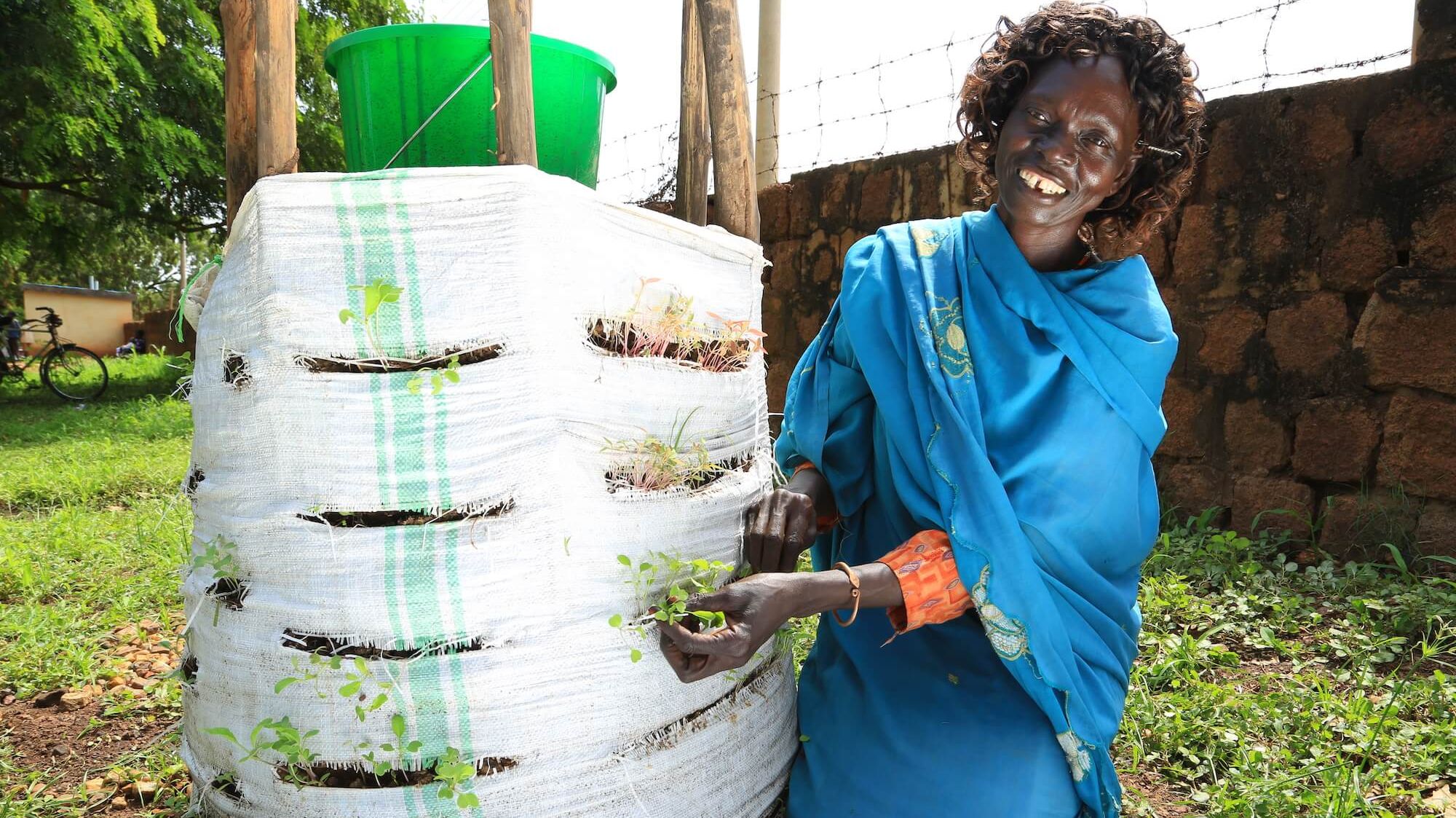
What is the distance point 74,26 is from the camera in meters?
6.75

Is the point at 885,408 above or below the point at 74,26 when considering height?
below

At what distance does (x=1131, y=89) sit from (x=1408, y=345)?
78.8 inches

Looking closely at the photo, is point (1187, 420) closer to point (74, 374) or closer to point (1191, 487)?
point (1191, 487)

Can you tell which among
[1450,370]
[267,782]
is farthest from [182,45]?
[1450,370]

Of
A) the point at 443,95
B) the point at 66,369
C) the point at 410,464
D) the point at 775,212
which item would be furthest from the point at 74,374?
the point at 410,464

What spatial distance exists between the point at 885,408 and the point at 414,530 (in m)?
0.80

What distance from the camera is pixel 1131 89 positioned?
1585 millimetres

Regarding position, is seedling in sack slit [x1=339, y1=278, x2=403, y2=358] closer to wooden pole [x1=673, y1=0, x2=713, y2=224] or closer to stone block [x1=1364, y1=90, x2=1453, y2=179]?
wooden pole [x1=673, y1=0, x2=713, y2=224]

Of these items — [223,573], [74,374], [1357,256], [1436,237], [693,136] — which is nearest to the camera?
[223,573]

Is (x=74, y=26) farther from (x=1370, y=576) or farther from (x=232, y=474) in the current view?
(x=1370, y=576)

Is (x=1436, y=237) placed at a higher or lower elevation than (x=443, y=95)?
lower

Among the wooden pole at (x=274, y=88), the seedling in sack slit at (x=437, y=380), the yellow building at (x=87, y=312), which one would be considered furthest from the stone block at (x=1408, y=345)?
the yellow building at (x=87, y=312)

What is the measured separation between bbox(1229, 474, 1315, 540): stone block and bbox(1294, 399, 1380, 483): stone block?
73mm

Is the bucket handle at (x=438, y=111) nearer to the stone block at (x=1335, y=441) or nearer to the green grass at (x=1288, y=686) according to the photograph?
the green grass at (x=1288, y=686)
